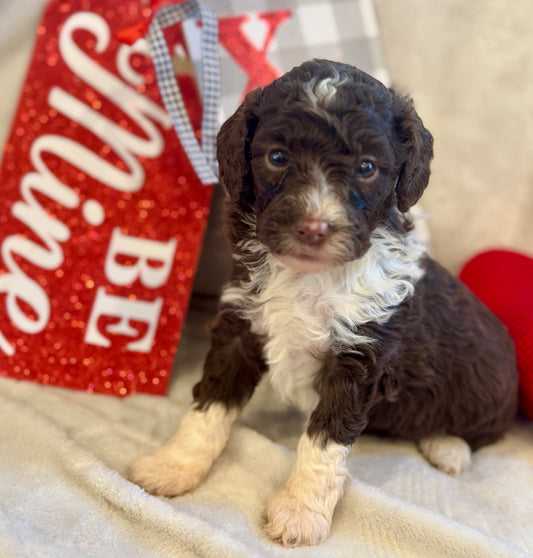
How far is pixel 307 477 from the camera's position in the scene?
6.24 ft

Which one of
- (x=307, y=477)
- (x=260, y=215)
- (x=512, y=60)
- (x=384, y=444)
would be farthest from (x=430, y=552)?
(x=512, y=60)

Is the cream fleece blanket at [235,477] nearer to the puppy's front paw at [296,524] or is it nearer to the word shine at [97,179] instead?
the puppy's front paw at [296,524]

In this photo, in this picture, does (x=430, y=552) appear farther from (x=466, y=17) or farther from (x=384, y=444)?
(x=466, y=17)

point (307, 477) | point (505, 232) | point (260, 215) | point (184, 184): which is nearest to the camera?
point (260, 215)

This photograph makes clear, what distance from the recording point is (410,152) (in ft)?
5.90

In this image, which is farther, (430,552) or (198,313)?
(198,313)

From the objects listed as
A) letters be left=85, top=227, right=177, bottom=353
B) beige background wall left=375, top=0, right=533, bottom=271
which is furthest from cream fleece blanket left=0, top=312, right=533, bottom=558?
beige background wall left=375, top=0, right=533, bottom=271

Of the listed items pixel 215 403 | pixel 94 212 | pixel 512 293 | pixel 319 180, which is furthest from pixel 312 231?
pixel 512 293

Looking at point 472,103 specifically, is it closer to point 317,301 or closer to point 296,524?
point 317,301

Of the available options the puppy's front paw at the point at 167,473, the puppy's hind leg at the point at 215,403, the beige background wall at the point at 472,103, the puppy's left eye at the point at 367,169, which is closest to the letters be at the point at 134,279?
the puppy's hind leg at the point at 215,403

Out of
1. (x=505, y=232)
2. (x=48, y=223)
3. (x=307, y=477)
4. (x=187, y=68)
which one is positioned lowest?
(x=307, y=477)

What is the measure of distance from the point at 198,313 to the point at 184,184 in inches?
39.7

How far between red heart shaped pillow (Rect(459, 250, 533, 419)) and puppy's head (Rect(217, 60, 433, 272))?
1182 millimetres

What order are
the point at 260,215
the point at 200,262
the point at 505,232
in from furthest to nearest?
1. the point at 200,262
2. the point at 505,232
3. the point at 260,215
